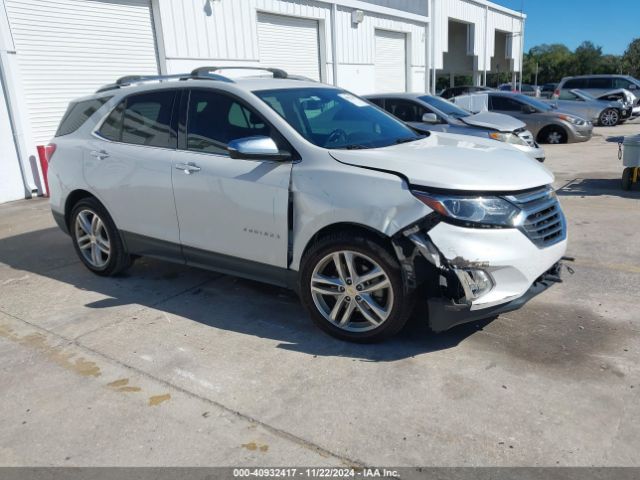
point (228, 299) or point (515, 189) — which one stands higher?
point (515, 189)

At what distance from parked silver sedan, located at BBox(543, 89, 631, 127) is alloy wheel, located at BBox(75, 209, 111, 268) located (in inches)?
666

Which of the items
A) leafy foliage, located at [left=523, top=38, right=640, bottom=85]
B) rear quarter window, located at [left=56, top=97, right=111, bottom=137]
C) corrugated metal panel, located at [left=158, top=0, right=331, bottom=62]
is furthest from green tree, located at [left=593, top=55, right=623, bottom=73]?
rear quarter window, located at [left=56, top=97, right=111, bottom=137]

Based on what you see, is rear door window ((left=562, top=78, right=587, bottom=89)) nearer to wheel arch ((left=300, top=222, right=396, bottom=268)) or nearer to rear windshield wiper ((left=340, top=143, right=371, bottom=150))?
rear windshield wiper ((left=340, top=143, right=371, bottom=150))

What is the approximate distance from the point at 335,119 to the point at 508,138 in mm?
6261

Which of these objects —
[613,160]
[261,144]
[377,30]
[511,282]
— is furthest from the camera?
[377,30]

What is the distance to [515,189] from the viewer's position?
346 centimetres

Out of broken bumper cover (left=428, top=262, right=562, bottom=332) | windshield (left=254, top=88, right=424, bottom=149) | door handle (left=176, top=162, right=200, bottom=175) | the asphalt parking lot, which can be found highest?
windshield (left=254, top=88, right=424, bottom=149)

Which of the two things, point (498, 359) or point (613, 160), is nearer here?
point (498, 359)

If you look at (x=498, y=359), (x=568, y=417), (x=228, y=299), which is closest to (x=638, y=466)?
(x=568, y=417)

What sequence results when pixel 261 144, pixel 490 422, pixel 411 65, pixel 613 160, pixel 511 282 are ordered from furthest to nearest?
pixel 411 65 → pixel 613 160 → pixel 261 144 → pixel 511 282 → pixel 490 422

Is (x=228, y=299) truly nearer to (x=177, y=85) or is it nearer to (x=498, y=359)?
(x=177, y=85)

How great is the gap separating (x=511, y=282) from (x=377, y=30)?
17841 mm

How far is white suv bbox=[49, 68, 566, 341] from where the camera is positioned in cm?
334

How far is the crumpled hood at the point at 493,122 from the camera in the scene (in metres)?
9.84
